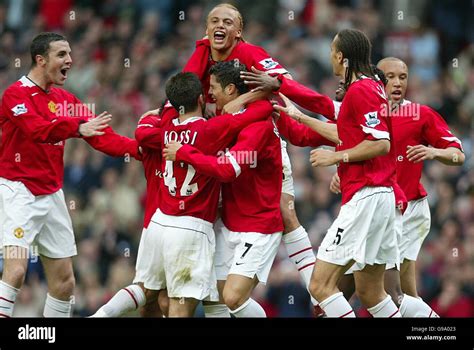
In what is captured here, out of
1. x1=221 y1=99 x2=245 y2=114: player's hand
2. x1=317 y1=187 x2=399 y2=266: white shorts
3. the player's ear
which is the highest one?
the player's ear

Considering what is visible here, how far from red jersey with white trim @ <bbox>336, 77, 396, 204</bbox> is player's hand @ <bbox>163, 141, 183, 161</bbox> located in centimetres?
114

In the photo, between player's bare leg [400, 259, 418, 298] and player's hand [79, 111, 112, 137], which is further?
player's bare leg [400, 259, 418, 298]

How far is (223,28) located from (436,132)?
6.12 ft

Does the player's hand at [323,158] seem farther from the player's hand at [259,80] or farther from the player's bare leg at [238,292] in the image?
the player's bare leg at [238,292]

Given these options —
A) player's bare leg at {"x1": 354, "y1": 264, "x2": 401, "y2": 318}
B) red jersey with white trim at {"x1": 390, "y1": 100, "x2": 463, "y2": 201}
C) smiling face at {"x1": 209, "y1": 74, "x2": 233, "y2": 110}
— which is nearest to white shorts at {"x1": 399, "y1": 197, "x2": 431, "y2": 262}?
red jersey with white trim at {"x1": 390, "y1": 100, "x2": 463, "y2": 201}

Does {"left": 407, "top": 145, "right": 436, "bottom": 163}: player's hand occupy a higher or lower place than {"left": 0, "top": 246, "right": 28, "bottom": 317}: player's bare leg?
higher

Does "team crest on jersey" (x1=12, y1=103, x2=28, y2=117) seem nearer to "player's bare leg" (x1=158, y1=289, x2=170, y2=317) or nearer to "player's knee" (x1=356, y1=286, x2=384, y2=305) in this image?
"player's bare leg" (x1=158, y1=289, x2=170, y2=317)

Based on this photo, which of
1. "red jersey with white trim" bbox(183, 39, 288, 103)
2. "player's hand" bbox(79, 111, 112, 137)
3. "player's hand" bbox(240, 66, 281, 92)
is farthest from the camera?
"red jersey with white trim" bbox(183, 39, 288, 103)

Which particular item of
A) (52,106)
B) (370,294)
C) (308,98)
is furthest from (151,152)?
(370,294)

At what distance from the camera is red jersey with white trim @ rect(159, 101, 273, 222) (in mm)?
8109

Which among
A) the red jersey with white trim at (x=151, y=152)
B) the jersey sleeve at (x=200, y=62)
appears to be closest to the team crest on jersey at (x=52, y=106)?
the red jersey with white trim at (x=151, y=152)

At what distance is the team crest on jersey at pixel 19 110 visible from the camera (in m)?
8.68

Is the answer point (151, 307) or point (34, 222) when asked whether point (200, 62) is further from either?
point (151, 307)

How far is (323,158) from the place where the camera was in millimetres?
7930
